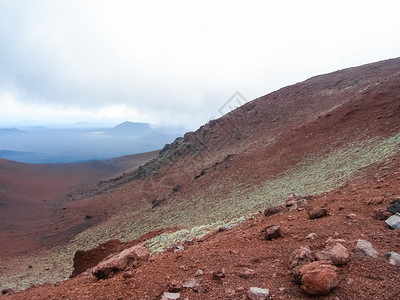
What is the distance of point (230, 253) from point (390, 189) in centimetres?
410

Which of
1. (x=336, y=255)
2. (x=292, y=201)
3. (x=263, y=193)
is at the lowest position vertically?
(x=263, y=193)

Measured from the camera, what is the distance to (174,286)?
332cm

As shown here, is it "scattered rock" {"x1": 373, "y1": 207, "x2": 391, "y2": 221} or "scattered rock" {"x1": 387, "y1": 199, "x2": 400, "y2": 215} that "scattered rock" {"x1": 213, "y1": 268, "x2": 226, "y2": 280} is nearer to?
"scattered rock" {"x1": 373, "y1": 207, "x2": 391, "y2": 221}

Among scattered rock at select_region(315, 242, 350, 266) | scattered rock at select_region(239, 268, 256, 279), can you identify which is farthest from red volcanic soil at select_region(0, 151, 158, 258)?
scattered rock at select_region(315, 242, 350, 266)

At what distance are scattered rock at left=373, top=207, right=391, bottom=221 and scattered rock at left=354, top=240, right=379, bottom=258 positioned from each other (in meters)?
1.21

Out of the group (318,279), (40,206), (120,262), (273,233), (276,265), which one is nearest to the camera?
(318,279)

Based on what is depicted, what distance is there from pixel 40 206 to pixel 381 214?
Answer: 29.4m

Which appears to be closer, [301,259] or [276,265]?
[301,259]

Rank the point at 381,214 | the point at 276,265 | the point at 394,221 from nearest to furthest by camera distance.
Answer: the point at 276,265, the point at 394,221, the point at 381,214

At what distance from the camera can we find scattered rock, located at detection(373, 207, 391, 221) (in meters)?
4.16

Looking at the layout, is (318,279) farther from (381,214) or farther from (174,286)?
(381,214)

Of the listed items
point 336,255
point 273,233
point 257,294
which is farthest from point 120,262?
point 336,255

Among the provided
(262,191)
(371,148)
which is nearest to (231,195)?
(262,191)

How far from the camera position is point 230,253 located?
13.5 feet
